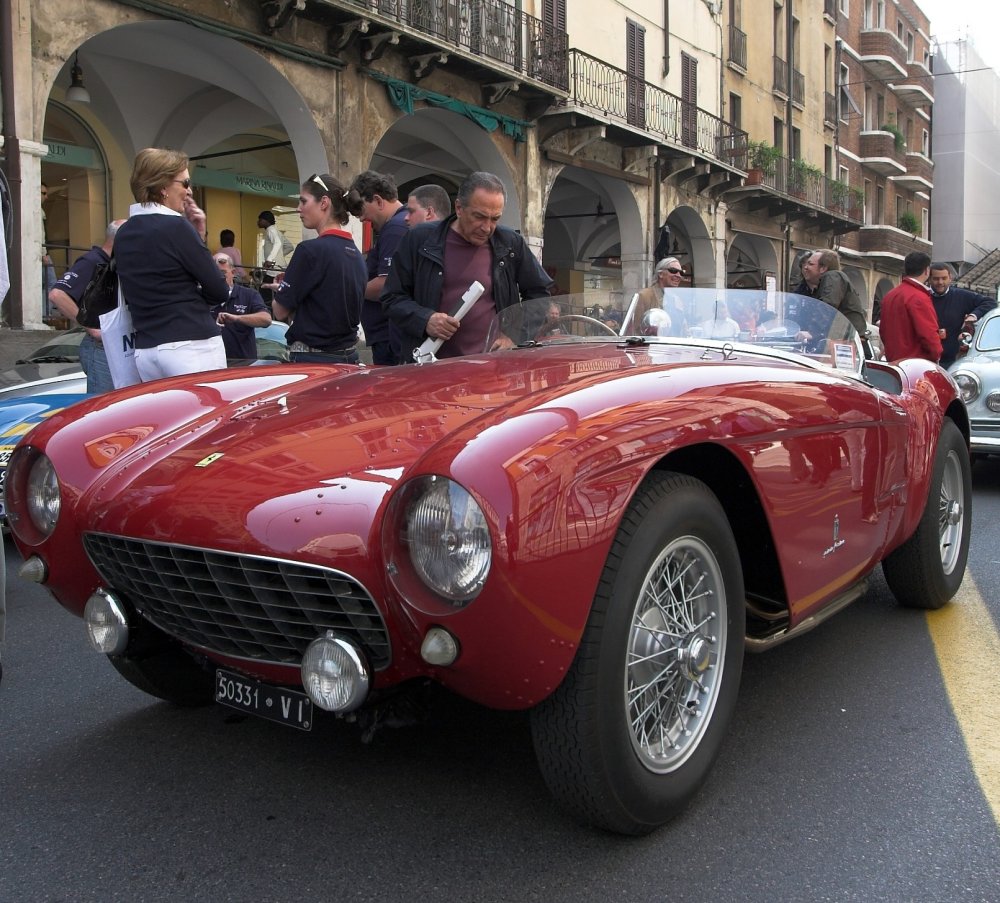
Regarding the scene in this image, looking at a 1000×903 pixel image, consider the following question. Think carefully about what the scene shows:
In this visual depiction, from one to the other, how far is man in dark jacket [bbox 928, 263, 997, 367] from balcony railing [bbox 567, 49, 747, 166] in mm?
8936

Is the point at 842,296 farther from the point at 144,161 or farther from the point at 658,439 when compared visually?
the point at 658,439

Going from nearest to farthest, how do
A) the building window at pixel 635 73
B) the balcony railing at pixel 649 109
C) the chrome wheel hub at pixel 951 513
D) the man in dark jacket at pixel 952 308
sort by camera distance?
the chrome wheel hub at pixel 951 513, the man in dark jacket at pixel 952 308, the balcony railing at pixel 649 109, the building window at pixel 635 73

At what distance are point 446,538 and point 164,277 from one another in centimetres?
268

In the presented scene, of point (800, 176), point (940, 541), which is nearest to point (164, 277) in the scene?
point (940, 541)

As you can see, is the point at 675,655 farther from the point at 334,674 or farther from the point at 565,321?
the point at 565,321

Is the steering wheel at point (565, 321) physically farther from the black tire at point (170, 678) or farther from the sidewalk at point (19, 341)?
the sidewalk at point (19, 341)

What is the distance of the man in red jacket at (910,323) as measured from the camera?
6.93m

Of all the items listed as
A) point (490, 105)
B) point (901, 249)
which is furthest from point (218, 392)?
point (901, 249)

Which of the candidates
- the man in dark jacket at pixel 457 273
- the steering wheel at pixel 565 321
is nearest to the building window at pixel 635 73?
the man in dark jacket at pixel 457 273

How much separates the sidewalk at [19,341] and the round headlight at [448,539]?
8248 millimetres

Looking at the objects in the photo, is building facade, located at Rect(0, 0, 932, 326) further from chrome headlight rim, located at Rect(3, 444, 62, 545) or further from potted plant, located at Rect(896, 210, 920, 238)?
potted plant, located at Rect(896, 210, 920, 238)

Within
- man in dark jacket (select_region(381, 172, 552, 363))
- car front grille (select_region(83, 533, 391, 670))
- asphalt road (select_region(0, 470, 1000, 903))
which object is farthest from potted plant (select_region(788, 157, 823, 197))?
car front grille (select_region(83, 533, 391, 670))

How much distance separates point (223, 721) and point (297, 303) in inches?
102

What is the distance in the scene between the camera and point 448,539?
174 cm
